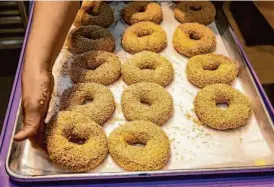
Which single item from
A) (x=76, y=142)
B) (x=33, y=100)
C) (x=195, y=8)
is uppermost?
(x=33, y=100)

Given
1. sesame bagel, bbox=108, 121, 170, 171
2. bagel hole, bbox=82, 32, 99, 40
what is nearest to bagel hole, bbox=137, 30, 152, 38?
bagel hole, bbox=82, 32, 99, 40

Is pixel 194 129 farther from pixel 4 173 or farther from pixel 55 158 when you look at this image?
pixel 4 173

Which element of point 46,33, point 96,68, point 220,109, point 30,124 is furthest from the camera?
point 96,68

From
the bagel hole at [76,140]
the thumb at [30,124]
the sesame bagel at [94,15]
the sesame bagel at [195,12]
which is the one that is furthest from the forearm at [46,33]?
the sesame bagel at [195,12]

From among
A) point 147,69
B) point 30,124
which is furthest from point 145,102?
point 30,124

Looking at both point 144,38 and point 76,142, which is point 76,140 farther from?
point 144,38

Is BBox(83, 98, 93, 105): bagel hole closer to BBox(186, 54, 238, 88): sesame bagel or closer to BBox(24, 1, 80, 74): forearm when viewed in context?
BBox(24, 1, 80, 74): forearm

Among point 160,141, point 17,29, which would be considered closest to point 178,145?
point 160,141
